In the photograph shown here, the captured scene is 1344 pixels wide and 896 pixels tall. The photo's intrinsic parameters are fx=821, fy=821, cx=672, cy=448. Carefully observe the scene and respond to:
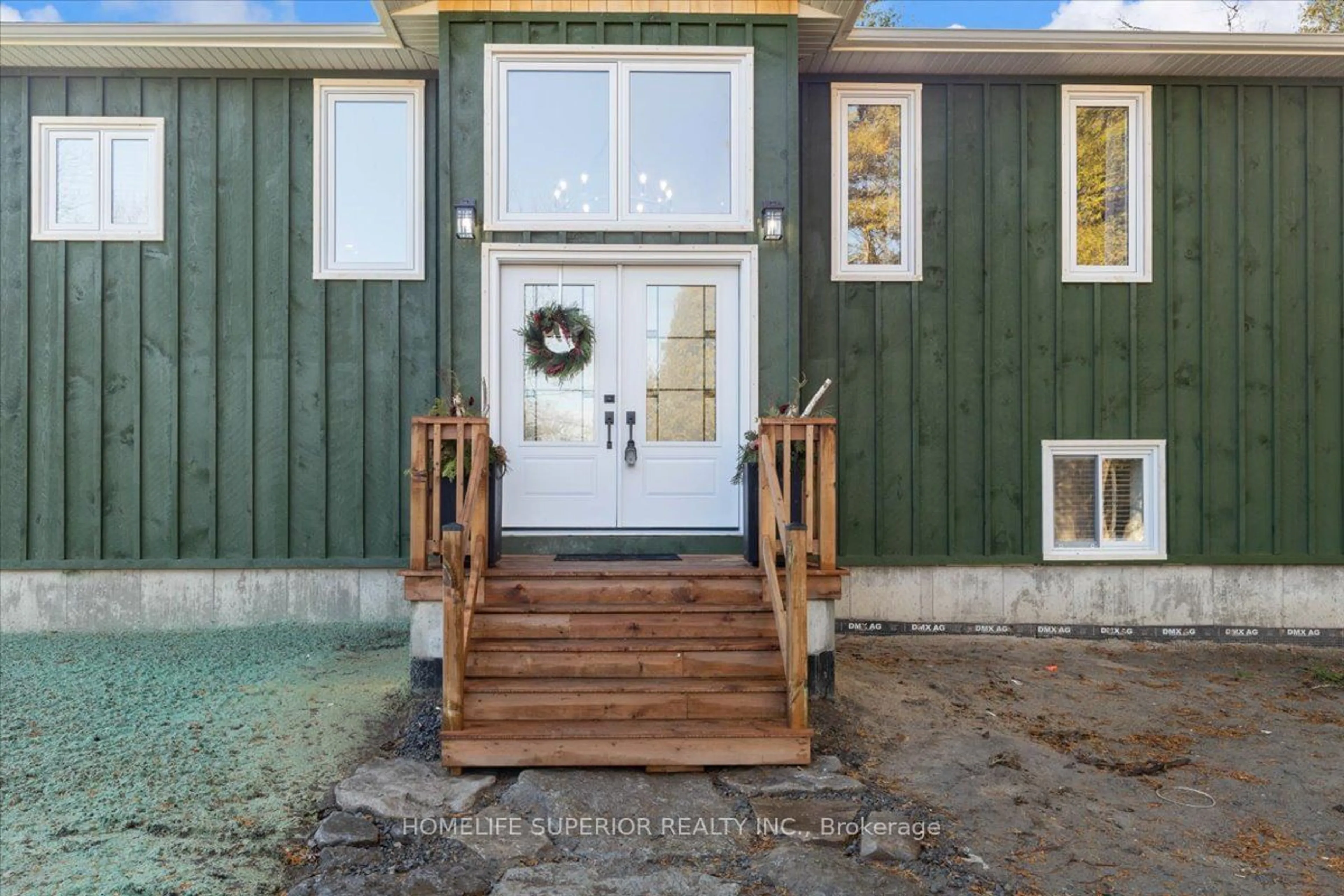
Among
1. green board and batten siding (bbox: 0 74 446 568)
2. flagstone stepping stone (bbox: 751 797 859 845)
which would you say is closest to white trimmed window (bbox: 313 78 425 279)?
green board and batten siding (bbox: 0 74 446 568)

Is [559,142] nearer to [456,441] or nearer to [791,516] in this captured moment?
[456,441]

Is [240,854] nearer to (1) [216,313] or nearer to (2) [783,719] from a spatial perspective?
(2) [783,719]

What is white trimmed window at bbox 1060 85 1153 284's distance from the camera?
618 cm

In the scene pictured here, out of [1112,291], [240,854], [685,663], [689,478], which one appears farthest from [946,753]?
[1112,291]

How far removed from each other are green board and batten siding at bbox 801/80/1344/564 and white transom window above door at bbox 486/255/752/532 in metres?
1.01

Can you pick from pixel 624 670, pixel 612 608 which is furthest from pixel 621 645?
pixel 612 608

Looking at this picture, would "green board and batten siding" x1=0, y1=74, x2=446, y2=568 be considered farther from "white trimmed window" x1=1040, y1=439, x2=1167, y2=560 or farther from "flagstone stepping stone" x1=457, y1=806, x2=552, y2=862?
"white trimmed window" x1=1040, y1=439, x2=1167, y2=560

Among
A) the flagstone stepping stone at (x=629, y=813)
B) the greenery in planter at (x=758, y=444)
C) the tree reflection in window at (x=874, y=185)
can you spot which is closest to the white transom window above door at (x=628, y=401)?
the greenery in planter at (x=758, y=444)

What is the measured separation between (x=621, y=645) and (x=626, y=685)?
0.72 ft

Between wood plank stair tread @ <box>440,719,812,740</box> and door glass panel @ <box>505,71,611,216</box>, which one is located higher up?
door glass panel @ <box>505,71,611,216</box>

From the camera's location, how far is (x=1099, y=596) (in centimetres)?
616

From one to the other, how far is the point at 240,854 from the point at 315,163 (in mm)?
4765

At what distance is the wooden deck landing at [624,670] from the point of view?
11.9 ft

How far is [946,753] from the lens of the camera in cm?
388
